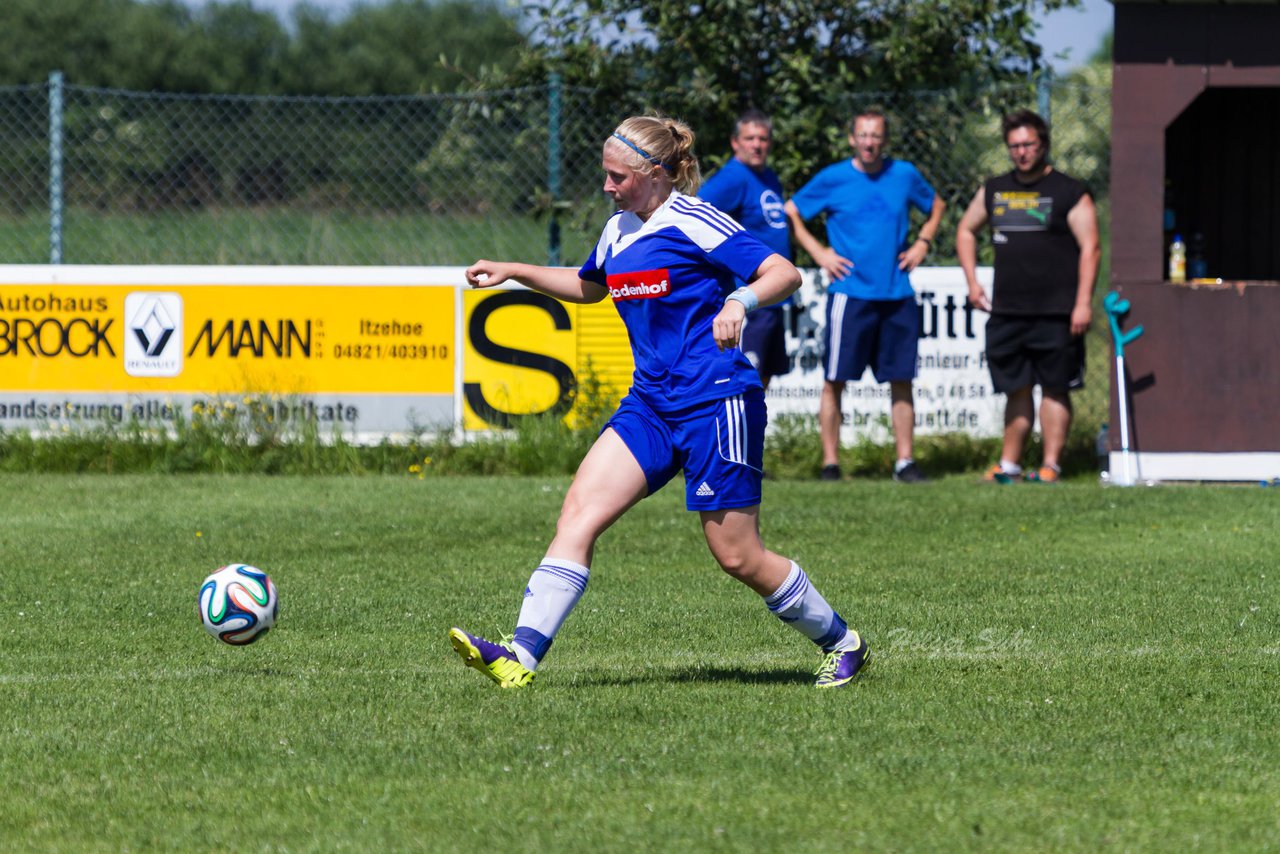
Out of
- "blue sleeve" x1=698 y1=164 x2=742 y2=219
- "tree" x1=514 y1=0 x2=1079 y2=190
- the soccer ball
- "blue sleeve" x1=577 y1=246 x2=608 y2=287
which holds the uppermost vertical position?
"tree" x1=514 y1=0 x2=1079 y2=190

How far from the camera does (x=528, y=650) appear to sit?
18.6 ft

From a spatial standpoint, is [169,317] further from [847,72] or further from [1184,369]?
[1184,369]

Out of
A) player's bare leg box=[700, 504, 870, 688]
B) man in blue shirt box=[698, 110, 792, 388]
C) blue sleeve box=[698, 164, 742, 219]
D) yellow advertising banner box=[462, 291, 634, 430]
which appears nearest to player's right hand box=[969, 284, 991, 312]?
man in blue shirt box=[698, 110, 792, 388]

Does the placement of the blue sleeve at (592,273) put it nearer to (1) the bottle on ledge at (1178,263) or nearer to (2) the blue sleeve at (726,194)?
(2) the blue sleeve at (726,194)

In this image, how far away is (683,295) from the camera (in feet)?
18.5

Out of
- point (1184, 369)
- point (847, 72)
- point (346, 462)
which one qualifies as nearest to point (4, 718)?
point (346, 462)

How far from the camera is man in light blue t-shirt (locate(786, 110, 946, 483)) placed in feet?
38.0

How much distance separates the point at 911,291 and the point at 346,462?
12.5ft

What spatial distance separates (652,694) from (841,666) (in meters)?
0.63

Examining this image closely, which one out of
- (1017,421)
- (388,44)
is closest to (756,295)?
(1017,421)

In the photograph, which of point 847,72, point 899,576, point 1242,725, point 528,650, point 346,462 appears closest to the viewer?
point 1242,725

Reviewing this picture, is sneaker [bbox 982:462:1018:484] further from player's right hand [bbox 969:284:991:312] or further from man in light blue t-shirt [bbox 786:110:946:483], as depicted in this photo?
player's right hand [bbox 969:284:991:312]

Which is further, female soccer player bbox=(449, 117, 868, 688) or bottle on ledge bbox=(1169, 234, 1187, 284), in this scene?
bottle on ledge bbox=(1169, 234, 1187, 284)

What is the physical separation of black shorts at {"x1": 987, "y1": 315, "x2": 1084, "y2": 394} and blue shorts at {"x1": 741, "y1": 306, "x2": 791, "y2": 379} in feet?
4.19
